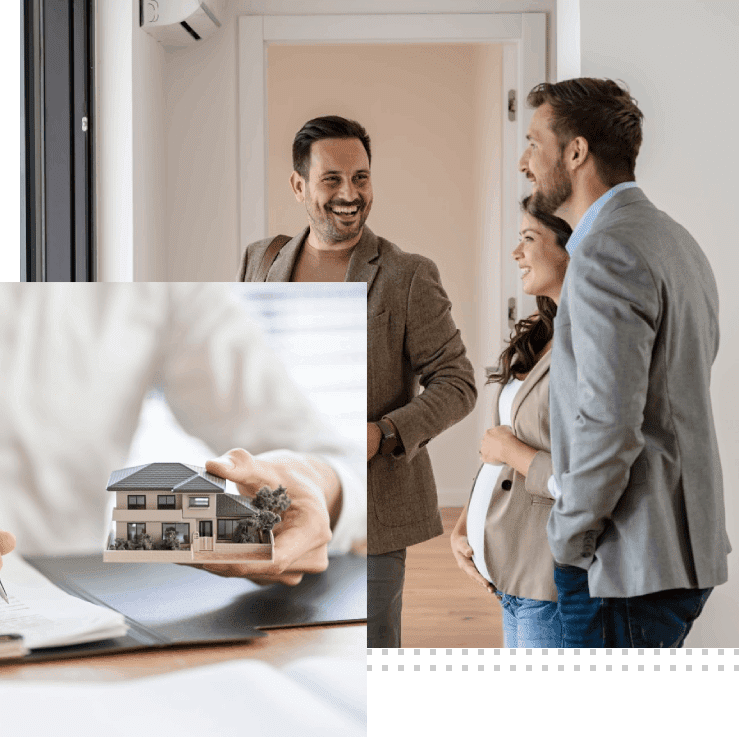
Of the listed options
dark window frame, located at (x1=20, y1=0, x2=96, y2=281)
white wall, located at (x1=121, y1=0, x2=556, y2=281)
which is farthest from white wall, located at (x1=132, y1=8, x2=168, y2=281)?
dark window frame, located at (x1=20, y1=0, x2=96, y2=281)

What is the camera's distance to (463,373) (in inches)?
60.3

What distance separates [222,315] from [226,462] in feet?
0.49

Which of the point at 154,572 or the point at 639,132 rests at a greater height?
the point at 639,132

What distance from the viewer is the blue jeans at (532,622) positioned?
133 cm

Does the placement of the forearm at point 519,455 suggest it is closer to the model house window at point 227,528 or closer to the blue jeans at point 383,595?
the blue jeans at point 383,595

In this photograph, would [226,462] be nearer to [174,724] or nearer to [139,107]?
[174,724]

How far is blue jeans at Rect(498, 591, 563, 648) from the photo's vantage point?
1.33 m

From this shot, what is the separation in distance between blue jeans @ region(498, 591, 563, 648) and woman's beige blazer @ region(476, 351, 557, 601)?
18 millimetres

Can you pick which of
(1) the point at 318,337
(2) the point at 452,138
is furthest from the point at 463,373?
(2) the point at 452,138

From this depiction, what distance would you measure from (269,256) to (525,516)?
26.3 inches

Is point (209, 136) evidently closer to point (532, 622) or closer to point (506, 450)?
point (506, 450)

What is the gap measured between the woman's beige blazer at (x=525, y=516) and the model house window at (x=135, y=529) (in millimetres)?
652

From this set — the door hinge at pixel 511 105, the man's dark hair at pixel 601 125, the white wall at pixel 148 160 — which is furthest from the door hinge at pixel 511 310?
the man's dark hair at pixel 601 125

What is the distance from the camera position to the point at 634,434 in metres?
1.10
